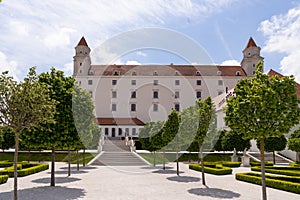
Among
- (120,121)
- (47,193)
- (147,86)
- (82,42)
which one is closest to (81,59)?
(82,42)

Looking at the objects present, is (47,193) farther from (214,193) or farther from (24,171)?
(24,171)

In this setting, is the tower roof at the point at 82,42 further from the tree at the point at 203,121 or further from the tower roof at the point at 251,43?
the tree at the point at 203,121

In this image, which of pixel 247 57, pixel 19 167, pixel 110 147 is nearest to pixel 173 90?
pixel 247 57

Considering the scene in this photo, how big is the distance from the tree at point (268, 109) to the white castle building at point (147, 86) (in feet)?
197

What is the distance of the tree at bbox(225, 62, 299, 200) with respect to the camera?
35.3 ft

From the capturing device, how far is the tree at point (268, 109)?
10758 mm

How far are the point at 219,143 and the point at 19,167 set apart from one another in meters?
26.4

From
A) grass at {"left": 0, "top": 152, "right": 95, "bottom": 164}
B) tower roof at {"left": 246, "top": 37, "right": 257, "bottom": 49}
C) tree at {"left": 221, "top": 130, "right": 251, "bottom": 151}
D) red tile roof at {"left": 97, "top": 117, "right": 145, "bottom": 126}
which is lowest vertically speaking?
grass at {"left": 0, "top": 152, "right": 95, "bottom": 164}

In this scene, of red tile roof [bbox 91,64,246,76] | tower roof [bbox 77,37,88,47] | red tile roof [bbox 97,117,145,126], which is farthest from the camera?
red tile roof [bbox 91,64,246,76]

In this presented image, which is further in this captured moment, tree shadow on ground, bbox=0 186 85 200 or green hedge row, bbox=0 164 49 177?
green hedge row, bbox=0 164 49 177

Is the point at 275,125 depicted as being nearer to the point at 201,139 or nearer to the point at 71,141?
the point at 201,139

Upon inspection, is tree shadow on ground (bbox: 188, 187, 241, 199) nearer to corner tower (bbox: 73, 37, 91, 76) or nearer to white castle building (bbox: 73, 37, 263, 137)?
white castle building (bbox: 73, 37, 263, 137)

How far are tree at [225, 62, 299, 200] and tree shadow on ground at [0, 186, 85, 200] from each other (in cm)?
828

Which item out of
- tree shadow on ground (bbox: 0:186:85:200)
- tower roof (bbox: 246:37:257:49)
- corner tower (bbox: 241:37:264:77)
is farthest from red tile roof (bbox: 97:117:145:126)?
tree shadow on ground (bbox: 0:186:85:200)
